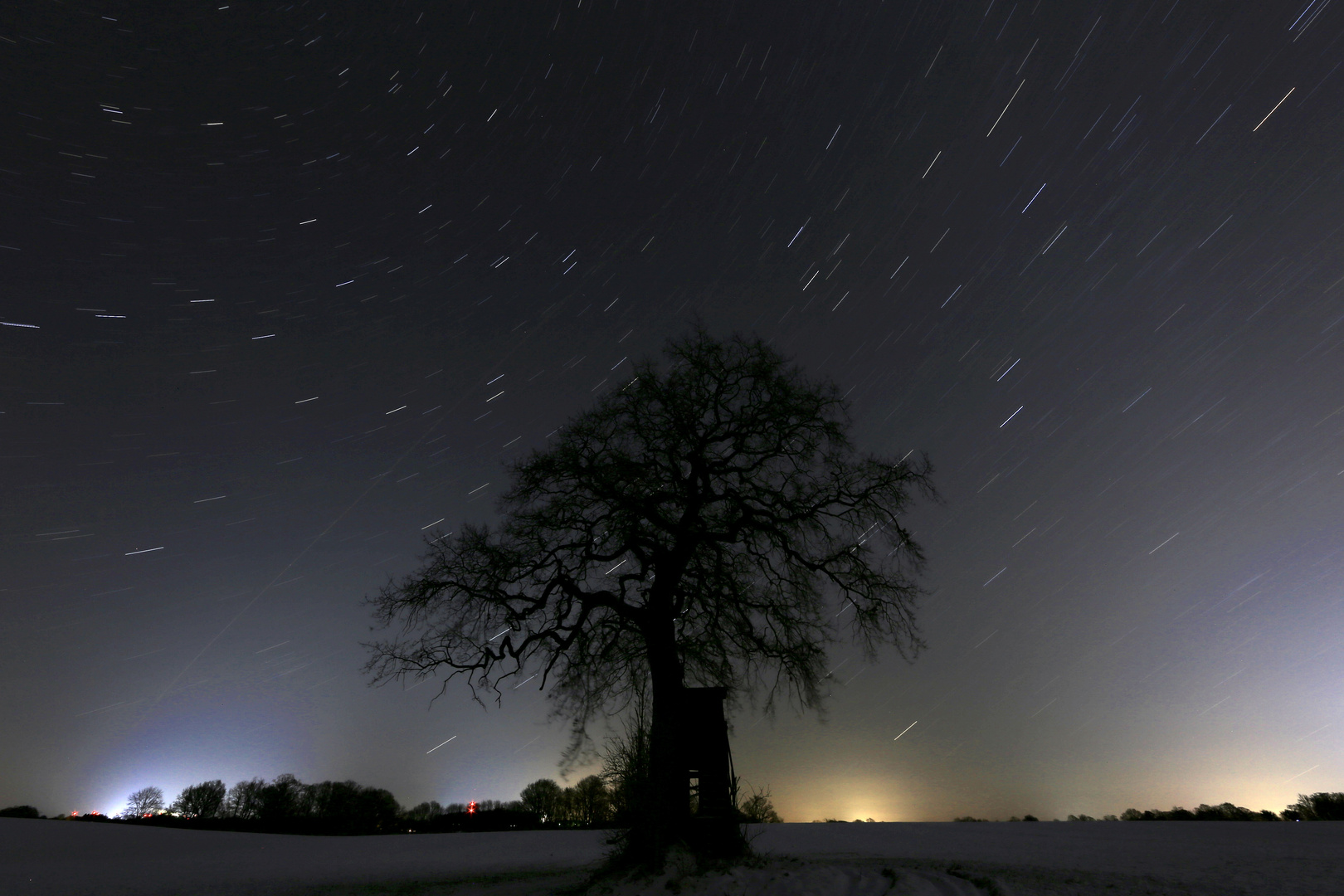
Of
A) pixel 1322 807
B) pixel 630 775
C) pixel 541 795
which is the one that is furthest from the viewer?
pixel 541 795

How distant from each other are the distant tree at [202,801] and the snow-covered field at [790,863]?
54561 mm

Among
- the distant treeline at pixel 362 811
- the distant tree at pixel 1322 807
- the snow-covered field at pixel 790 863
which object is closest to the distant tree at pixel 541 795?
the distant treeline at pixel 362 811

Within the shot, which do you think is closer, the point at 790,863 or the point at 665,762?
the point at 665,762

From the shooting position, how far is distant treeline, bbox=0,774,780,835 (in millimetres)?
12327

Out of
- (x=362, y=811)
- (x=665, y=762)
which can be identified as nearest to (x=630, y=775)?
(x=665, y=762)

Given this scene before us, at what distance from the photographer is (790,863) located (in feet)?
39.3

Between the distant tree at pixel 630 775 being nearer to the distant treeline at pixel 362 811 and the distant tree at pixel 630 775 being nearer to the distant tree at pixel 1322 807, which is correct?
the distant treeline at pixel 362 811

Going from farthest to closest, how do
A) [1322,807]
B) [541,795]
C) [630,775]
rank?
[541,795]
[1322,807]
[630,775]

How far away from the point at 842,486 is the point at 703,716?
556 centimetres

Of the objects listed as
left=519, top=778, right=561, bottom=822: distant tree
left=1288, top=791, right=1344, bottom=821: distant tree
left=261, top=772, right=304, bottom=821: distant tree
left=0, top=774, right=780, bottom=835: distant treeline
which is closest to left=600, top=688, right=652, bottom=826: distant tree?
left=0, top=774, right=780, bottom=835: distant treeline

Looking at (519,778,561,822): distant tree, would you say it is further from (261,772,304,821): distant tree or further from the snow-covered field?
the snow-covered field

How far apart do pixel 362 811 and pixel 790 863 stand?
7266cm

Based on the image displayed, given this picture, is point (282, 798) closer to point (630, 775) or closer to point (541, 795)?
point (541, 795)

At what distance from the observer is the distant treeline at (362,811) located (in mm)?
12327
